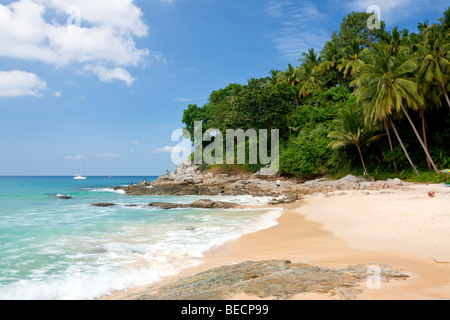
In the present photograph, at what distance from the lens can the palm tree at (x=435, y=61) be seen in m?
18.1

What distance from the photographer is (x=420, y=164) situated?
2194 centimetres

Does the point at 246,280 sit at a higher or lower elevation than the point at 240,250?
higher

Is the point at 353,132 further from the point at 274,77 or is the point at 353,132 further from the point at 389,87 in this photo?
the point at 274,77

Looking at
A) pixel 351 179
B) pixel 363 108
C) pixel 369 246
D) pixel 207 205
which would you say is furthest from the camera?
pixel 351 179

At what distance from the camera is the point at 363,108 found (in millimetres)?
22078

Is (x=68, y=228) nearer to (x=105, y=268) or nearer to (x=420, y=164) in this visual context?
(x=105, y=268)

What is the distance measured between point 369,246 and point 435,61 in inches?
728

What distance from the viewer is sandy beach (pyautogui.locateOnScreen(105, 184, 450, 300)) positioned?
3.33 m

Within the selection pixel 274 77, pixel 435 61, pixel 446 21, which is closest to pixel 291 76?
pixel 274 77

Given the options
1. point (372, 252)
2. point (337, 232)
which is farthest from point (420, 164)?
point (372, 252)

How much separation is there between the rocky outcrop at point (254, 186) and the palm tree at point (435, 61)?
7.43 m
